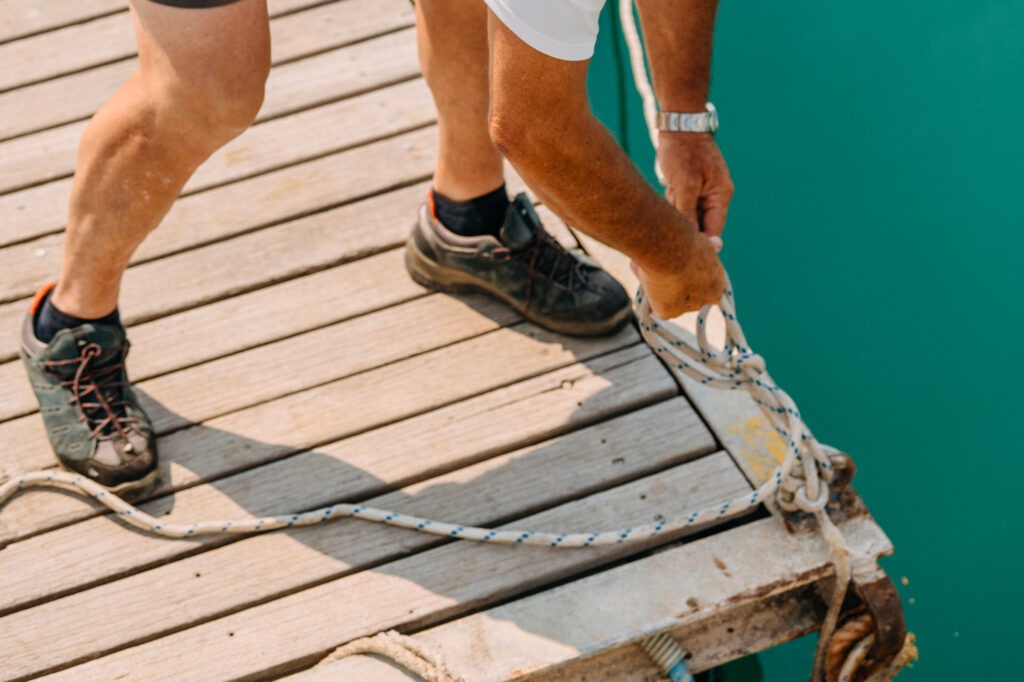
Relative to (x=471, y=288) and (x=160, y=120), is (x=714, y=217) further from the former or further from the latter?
(x=160, y=120)

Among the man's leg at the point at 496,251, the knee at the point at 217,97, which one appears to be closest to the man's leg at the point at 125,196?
the knee at the point at 217,97

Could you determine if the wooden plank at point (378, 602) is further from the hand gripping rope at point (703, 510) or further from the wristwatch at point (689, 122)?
the wristwatch at point (689, 122)

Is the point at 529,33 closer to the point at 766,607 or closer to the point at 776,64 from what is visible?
the point at 766,607

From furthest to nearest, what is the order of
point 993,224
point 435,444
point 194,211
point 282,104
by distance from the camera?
1. point 993,224
2. point 282,104
3. point 194,211
4. point 435,444

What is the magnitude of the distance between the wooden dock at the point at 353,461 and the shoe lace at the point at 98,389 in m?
0.10

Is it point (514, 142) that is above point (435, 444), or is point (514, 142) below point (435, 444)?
above

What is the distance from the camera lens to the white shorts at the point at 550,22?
1056mm

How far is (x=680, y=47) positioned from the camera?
1538 mm

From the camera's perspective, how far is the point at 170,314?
201 centimetres

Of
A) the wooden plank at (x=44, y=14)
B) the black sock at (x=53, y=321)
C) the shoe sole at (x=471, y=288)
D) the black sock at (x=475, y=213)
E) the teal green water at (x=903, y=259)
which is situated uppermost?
the wooden plank at (x=44, y=14)

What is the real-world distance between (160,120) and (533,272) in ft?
2.21

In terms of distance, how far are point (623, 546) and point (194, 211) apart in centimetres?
106

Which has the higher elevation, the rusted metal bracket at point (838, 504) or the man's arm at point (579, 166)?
the man's arm at point (579, 166)

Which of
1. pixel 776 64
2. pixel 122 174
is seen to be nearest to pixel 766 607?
pixel 122 174
